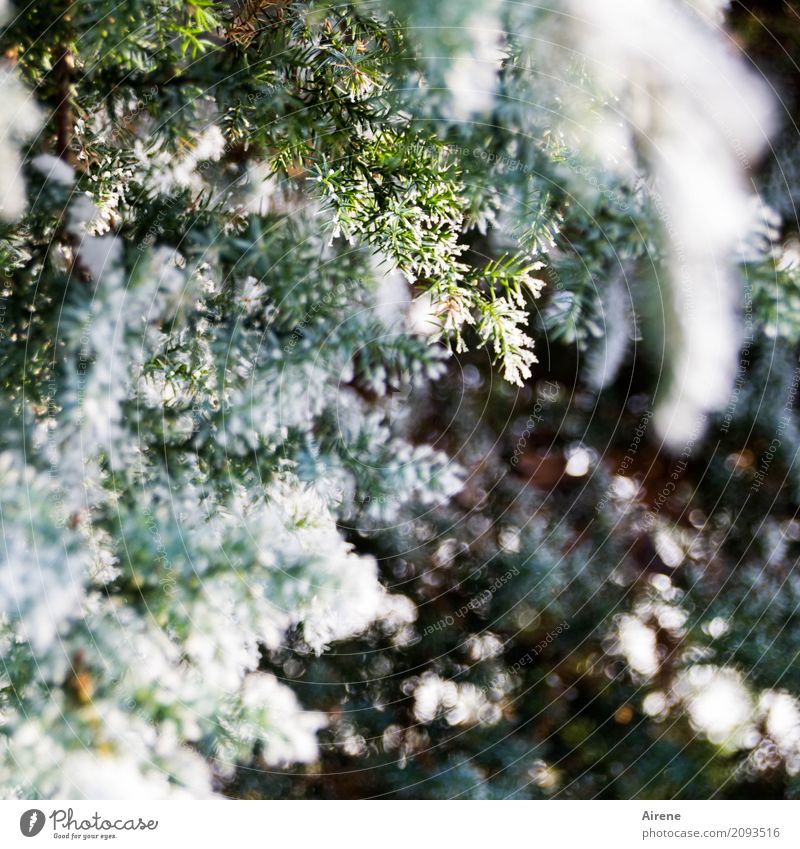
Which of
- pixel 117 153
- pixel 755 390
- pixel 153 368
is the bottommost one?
pixel 755 390

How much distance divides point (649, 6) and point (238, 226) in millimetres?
336

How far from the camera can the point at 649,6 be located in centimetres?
44

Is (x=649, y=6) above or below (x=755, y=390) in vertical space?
above

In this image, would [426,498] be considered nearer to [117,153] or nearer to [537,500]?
[537,500]

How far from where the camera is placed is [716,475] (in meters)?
0.44
